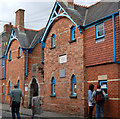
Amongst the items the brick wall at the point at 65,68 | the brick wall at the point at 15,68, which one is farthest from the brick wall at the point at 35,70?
the brick wall at the point at 65,68

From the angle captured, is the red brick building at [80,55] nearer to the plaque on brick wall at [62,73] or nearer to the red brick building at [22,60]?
the plaque on brick wall at [62,73]

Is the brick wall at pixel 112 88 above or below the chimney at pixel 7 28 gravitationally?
below

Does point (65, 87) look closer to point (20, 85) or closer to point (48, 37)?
point (48, 37)

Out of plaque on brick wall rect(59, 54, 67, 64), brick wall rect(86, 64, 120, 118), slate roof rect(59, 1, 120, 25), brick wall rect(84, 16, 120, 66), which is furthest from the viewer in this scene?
plaque on brick wall rect(59, 54, 67, 64)

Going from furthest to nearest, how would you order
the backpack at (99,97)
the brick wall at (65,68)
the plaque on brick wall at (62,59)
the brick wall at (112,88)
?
the plaque on brick wall at (62,59)
the brick wall at (65,68)
the brick wall at (112,88)
the backpack at (99,97)

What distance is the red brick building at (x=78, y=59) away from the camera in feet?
46.9

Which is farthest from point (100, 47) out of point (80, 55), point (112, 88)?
point (112, 88)

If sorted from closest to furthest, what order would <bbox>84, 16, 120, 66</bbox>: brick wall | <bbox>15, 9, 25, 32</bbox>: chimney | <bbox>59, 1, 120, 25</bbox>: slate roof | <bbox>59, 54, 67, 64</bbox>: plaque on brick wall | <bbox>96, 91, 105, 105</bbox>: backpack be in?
<bbox>96, 91, 105, 105</bbox>: backpack, <bbox>84, 16, 120, 66</bbox>: brick wall, <bbox>59, 1, 120, 25</bbox>: slate roof, <bbox>59, 54, 67, 64</bbox>: plaque on brick wall, <bbox>15, 9, 25, 32</bbox>: chimney

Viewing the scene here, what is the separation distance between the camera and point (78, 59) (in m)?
16.9

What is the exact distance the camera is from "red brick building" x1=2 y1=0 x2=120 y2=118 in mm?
14289

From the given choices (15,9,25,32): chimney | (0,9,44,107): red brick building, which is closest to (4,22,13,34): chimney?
(0,9,44,107): red brick building

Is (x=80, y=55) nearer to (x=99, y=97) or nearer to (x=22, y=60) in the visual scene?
(x=99, y=97)

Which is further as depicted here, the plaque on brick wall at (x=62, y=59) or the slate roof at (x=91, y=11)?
the plaque on brick wall at (x=62, y=59)

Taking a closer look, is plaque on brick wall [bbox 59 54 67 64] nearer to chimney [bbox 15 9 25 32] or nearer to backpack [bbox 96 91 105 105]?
backpack [bbox 96 91 105 105]
